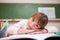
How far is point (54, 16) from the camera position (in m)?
1.38

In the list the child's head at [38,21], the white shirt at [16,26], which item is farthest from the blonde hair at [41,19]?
the white shirt at [16,26]

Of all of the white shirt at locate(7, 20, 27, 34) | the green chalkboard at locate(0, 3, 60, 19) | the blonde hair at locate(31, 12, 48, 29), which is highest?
the green chalkboard at locate(0, 3, 60, 19)

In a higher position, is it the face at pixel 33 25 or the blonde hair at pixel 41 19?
the blonde hair at pixel 41 19

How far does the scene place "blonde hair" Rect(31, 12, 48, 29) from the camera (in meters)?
1.30

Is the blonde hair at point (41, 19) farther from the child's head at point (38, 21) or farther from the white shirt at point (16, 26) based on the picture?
the white shirt at point (16, 26)

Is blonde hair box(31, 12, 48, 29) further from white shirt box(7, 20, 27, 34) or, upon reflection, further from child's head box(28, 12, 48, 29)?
white shirt box(7, 20, 27, 34)

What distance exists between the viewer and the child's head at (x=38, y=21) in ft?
4.28

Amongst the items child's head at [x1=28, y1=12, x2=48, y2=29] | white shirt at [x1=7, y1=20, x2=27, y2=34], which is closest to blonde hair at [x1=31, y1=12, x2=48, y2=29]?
child's head at [x1=28, y1=12, x2=48, y2=29]

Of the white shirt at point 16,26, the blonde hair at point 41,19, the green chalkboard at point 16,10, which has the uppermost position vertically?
the green chalkboard at point 16,10

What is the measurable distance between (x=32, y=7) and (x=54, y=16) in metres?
0.24

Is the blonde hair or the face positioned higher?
the blonde hair

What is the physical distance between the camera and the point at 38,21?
131 centimetres

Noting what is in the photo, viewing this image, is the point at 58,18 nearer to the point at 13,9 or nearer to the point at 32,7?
the point at 32,7

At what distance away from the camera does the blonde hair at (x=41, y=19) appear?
130 centimetres
